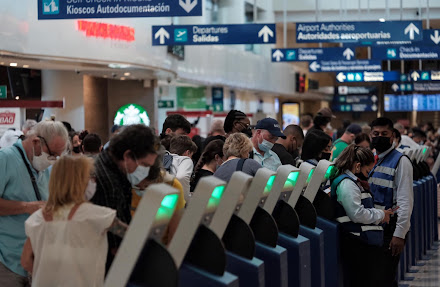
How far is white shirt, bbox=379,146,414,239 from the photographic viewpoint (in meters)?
7.85

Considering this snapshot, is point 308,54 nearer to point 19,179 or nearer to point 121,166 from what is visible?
point 19,179

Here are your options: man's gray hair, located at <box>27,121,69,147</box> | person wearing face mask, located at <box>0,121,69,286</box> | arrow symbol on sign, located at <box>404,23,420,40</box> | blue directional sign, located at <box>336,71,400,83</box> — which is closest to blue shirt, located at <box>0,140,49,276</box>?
person wearing face mask, located at <box>0,121,69,286</box>

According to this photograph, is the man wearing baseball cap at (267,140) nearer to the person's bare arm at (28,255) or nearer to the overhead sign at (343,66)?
the person's bare arm at (28,255)

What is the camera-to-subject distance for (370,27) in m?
19.8

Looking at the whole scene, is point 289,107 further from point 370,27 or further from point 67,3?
point 67,3

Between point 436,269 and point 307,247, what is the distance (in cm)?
546

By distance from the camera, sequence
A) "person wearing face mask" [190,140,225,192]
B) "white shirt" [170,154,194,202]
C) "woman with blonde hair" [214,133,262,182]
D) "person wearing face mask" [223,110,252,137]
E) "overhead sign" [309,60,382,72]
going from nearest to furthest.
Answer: "woman with blonde hair" [214,133,262,182] → "white shirt" [170,154,194,202] → "person wearing face mask" [190,140,225,192] → "person wearing face mask" [223,110,252,137] → "overhead sign" [309,60,382,72]

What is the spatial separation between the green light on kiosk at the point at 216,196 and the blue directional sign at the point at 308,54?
2083 cm

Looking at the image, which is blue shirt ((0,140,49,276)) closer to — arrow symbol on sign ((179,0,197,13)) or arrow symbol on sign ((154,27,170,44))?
arrow symbol on sign ((179,0,197,13))

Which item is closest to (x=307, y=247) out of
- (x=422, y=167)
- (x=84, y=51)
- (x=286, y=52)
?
(x=422, y=167)

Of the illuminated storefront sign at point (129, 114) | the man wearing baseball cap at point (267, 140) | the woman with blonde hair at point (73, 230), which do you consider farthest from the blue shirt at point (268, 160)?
the illuminated storefront sign at point (129, 114)

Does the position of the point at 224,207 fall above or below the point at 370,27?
below

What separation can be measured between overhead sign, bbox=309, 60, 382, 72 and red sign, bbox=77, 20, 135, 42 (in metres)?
10.2

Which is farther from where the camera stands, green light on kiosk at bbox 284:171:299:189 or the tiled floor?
the tiled floor
